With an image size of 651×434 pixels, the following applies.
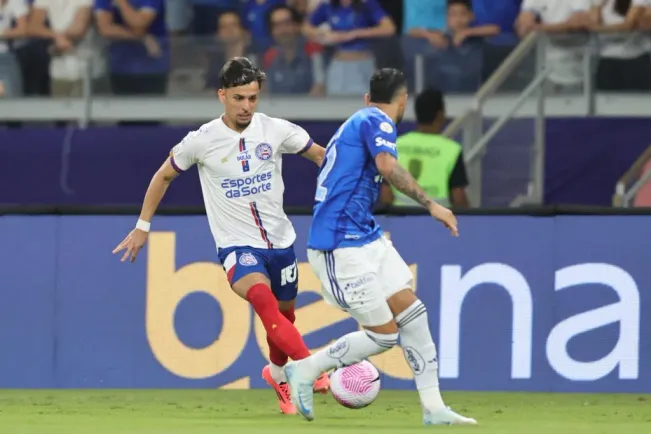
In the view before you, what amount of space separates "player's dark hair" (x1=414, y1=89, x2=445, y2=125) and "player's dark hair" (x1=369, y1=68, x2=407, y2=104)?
4.26 meters

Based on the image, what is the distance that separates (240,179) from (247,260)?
20.9 inches

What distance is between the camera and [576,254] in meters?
12.3

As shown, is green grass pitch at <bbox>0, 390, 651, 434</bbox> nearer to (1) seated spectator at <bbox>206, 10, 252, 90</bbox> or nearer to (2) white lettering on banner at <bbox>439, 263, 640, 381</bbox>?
(2) white lettering on banner at <bbox>439, 263, 640, 381</bbox>

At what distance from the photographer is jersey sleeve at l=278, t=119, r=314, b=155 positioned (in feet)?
34.1

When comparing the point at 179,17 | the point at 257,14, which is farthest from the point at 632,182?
the point at 179,17

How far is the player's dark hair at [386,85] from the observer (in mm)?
9070

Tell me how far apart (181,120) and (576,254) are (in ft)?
17.9

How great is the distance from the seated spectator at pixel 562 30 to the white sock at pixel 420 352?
6.05 meters

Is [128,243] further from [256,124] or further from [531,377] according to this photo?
[531,377]

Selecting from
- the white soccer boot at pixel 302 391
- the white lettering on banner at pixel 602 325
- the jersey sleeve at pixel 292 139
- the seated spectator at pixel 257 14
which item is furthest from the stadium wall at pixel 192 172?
the white soccer boot at pixel 302 391

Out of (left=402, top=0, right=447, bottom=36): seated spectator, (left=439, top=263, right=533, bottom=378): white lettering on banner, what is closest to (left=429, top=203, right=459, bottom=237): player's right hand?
(left=439, top=263, right=533, bottom=378): white lettering on banner

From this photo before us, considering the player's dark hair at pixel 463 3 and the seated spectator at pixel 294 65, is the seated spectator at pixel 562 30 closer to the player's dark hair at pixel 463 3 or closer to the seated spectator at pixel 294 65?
the player's dark hair at pixel 463 3

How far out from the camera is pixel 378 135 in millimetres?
8914

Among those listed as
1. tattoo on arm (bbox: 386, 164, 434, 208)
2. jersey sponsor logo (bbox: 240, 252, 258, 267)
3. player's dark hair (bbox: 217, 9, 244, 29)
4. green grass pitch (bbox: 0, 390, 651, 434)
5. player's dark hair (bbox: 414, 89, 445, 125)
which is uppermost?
player's dark hair (bbox: 217, 9, 244, 29)
